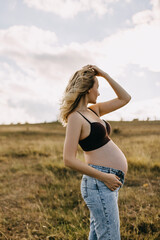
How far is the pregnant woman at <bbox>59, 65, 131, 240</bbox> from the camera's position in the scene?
1.83 m

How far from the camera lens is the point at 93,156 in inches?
76.3

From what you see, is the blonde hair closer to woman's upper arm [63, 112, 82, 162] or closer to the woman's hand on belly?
woman's upper arm [63, 112, 82, 162]

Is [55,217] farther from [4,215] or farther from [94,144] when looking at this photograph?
[94,144]

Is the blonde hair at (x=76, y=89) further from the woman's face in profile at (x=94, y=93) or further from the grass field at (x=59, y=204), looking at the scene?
the grass field at (x=59, y=204)

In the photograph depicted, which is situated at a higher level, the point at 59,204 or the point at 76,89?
the point at 76,89

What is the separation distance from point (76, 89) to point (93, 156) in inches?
24.4

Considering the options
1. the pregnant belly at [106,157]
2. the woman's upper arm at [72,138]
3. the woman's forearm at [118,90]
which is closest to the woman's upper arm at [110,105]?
the woman's forearm at [118,90]

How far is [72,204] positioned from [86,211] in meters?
0.47

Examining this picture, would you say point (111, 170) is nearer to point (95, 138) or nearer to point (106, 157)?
point (106, 157)

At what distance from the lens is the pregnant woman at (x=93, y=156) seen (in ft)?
6.01

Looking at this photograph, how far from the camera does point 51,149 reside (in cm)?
1122

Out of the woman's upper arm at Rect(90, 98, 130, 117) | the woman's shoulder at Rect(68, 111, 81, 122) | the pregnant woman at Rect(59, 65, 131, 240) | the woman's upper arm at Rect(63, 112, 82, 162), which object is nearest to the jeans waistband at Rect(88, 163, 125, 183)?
the pregnant woman at Rect(59, 65, 131, 240)

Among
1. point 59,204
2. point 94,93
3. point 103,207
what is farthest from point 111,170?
point 59,204

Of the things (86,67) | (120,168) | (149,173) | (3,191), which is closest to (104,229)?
(120,168)
